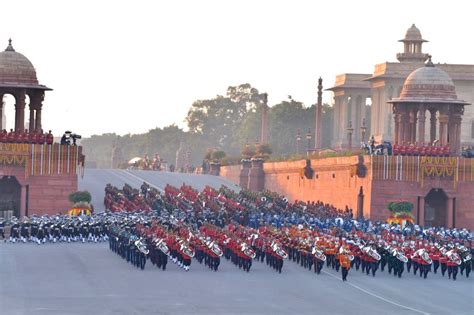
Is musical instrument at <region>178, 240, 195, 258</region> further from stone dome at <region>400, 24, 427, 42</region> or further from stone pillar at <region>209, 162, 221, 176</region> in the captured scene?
stone dome at <region>400, 24, 427, 42</region>

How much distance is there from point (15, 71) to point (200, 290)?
1327 inches

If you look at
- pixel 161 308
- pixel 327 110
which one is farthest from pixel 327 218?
pixel 327 110

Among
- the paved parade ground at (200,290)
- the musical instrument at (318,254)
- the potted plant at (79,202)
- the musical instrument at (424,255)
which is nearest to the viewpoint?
the paved parade ground at (200,290)

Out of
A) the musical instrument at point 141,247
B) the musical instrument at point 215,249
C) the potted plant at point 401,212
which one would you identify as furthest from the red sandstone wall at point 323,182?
the musical instrument at point 141,247

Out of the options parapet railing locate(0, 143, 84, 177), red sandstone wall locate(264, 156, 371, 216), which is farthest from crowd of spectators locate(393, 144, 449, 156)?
parapet railing locate(0, 143, 84, 177)

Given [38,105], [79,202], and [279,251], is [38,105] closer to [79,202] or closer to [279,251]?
[79,202]

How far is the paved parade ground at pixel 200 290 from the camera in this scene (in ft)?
143

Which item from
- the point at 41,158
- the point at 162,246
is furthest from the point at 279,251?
the point at 41,158

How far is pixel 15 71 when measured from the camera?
79250 millimetres

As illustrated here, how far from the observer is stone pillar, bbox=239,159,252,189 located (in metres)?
100

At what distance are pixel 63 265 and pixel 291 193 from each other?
41458 mm

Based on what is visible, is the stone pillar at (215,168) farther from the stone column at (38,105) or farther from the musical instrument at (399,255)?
the musical instrument at (399,255)

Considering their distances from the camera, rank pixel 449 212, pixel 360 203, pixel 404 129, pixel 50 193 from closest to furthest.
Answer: pixel 50 193
pixel 449 212
pixel 360 203
pixel 404 129

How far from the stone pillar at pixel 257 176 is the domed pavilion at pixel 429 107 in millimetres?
15080
